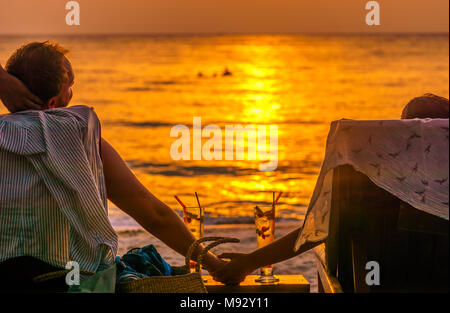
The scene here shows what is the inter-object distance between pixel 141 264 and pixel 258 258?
1.15ft

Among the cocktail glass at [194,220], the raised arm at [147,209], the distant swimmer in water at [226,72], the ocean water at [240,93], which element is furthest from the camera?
the distant swimmer in water at [226,72]

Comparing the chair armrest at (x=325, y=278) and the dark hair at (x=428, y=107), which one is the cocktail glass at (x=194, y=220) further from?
the dark hair at (x=428, y=107)

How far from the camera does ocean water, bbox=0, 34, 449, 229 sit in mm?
7578

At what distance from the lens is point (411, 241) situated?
1792mm

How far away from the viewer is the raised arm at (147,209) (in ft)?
6.61

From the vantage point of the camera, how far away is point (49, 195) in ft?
5.66

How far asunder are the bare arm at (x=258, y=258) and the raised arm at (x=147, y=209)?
0.20 ft

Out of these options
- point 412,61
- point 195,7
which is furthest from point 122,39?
point 195,7

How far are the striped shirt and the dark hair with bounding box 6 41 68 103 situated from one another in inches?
7.4

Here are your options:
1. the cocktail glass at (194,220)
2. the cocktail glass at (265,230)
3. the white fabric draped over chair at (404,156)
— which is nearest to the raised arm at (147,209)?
the cocktail glass at (194,220)

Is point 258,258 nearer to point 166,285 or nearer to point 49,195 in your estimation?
point 166,285

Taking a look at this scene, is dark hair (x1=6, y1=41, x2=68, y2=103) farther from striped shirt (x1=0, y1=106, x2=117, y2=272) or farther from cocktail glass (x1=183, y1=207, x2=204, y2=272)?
cocktail glass (x1=183, y1=207, x2=204, y2=272)

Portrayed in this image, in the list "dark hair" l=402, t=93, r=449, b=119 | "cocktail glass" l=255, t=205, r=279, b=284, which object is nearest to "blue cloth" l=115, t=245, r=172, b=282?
"cocktail glass" l=255, t=205, r=279, b=284
